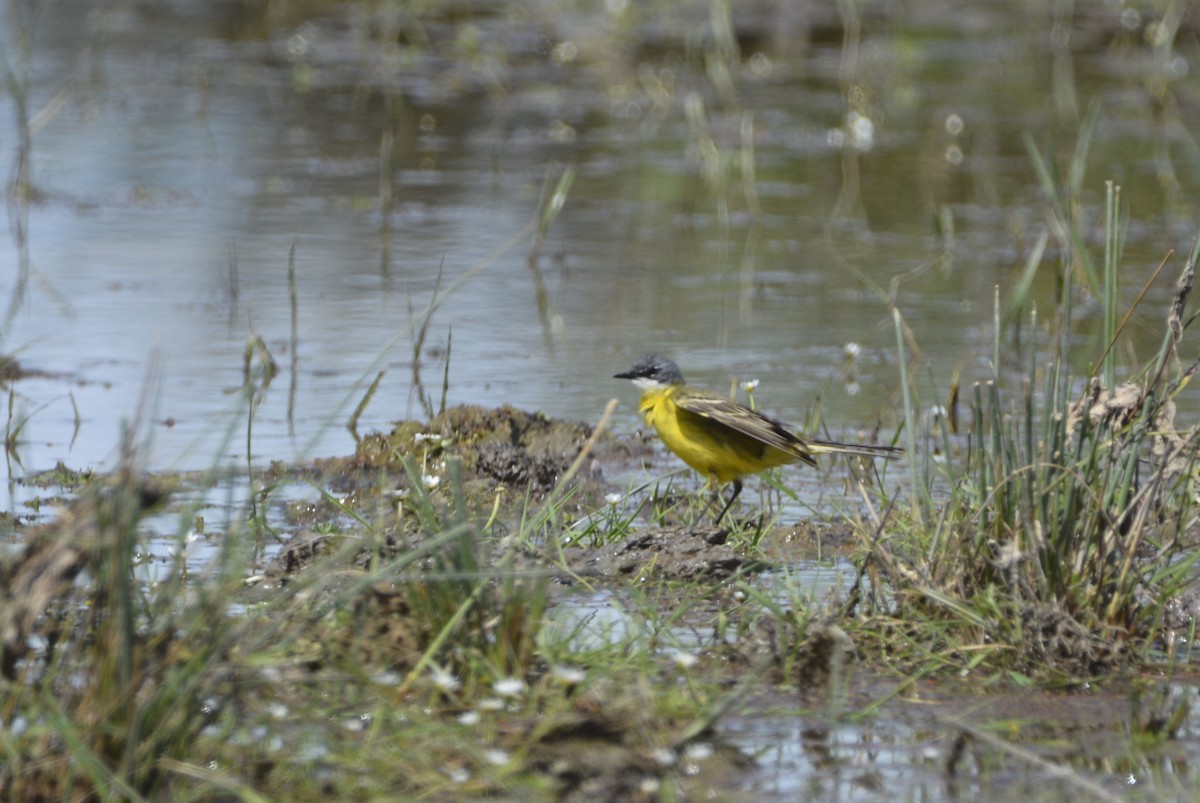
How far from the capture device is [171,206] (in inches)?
510

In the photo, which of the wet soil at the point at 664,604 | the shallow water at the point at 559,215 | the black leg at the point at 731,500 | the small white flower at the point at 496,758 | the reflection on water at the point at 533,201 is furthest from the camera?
the reflection on water at the point at 533,201

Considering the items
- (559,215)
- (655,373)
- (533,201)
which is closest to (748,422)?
(655,373)

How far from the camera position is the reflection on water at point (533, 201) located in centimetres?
920

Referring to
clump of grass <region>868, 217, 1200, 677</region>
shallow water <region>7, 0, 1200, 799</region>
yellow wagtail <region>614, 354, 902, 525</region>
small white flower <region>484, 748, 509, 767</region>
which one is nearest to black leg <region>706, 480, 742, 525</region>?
yellow wagtail <region>614, 354, 902, 525</region>

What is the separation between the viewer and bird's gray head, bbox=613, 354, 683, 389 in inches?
285

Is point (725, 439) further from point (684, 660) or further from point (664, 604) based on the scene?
point (684, 660)

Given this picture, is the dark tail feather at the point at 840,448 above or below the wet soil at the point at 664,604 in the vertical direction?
above

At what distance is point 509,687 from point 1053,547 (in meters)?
1.66

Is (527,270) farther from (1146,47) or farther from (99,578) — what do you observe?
(1146,47)

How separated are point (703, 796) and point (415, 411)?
15.7 ft

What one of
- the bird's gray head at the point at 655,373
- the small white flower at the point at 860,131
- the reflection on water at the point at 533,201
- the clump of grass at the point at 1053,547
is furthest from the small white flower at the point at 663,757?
the small white flower at the point at 860,131

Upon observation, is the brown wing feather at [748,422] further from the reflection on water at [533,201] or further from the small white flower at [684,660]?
the small white flower at [684,660]

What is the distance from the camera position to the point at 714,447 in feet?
22.2

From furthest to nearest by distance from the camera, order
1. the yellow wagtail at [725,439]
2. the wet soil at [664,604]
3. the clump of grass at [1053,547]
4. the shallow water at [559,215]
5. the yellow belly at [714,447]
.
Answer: the shallow water at [559,215] < the yellow belly at [714,447] < the yellow wagtail at [725,439] < the clump of grass at [1053,547] < the wet soil at [664,604]
